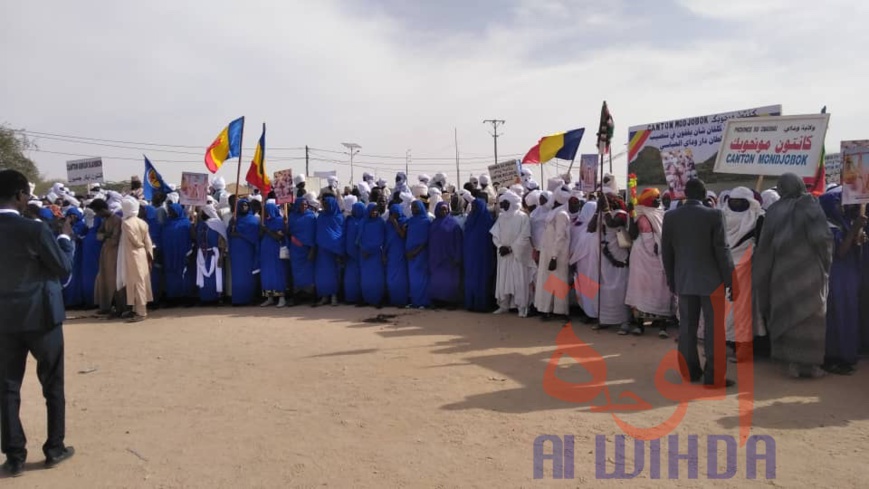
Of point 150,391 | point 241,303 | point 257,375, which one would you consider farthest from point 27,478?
point 241,303

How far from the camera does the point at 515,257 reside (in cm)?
895

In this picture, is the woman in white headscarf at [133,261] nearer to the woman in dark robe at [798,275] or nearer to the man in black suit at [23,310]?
the man in black suit at [23,310]

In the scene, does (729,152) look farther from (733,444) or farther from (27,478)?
(27,478)

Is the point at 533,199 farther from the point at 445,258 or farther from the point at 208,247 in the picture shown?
the point at 208,247

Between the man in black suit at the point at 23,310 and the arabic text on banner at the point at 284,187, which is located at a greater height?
the arabic text on banner at the point at 284,187

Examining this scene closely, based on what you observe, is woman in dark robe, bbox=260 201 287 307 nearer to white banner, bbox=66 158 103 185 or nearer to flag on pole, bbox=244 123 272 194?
flag on pole, bbox=244 123 272 194

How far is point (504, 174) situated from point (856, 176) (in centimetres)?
684

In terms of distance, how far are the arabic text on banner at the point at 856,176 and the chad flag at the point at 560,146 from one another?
5.72m

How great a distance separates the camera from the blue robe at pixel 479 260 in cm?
941

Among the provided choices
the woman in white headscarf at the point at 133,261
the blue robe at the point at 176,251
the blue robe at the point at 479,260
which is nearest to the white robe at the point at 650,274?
the blue robe at the point at 479,260

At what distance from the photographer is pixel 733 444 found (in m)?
4.04

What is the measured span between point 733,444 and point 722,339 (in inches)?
61.7

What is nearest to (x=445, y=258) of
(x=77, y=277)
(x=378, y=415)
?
(x=378, y=415)

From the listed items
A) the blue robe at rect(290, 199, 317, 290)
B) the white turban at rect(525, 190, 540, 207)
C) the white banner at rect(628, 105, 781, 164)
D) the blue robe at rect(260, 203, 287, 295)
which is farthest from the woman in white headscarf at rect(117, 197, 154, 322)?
the white banner at rect(628, 105, 781, 164)
